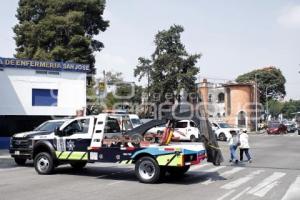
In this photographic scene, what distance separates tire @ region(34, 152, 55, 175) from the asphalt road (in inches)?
9.7

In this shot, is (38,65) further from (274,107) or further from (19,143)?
(274,107)

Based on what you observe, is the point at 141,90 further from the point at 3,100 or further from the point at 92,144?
the point at 92,144

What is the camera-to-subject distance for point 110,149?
1450cm

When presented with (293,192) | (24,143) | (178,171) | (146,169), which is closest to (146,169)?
(146,169)

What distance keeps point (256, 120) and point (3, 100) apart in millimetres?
Result: 44880

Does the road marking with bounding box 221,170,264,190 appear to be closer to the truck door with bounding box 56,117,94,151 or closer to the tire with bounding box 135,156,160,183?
the tire with bounding box 135,156,160,183

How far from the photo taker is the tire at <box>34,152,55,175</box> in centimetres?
1580

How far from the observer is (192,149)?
14000mm

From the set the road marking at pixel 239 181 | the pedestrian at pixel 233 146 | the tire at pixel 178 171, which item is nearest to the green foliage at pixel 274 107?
the pedestrian at pixel 233 146

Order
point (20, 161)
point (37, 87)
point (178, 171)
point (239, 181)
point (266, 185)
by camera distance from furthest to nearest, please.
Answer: point (37, 87) → point (20, 161) → point (178, 171) → point (239, 181) → point (266, 185)

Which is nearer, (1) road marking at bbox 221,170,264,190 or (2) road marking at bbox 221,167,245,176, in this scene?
(1) road marking at bbox 221,170,264,190

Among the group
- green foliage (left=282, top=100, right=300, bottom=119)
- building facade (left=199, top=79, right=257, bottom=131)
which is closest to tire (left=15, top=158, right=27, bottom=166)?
building facade (left=199, top=79, right=257, bottom=131)

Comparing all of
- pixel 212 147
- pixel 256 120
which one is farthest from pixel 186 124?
pixel 256 120

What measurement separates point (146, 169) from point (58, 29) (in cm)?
3977
